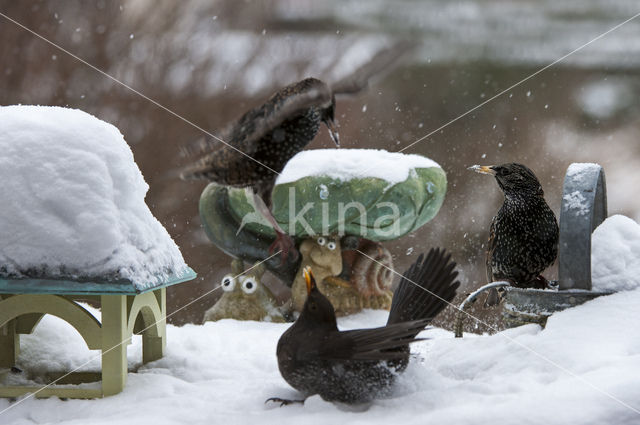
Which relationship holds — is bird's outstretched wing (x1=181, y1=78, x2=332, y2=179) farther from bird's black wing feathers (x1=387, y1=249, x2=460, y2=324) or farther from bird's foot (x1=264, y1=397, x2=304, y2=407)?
bird's foot (x1=264, y1=397, x2=304, y2=407)

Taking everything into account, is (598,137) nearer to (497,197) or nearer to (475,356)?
(497,197)

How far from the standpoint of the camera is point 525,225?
1.01m

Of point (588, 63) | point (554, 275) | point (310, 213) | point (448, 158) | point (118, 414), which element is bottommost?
point (118, 414)

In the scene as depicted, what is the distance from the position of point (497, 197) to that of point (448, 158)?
26 cm

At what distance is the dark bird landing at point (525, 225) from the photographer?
1.00 meters

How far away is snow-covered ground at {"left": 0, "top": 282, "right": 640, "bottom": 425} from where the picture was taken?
0.63 meters

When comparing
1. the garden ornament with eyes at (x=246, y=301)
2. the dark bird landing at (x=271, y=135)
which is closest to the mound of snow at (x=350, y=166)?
the dark bird landing at (x=271, y=135)

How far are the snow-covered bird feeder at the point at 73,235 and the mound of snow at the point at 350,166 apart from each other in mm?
856

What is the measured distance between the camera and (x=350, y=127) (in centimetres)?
212

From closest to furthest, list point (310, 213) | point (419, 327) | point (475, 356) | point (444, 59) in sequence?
1. point (419, 327)
2. point (475, 356)
3. point (310, 213)
4. point (444, 59)

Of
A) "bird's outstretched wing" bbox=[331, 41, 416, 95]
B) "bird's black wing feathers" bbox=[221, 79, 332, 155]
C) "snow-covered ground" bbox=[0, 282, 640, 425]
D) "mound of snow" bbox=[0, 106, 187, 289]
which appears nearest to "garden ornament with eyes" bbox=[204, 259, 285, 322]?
"bird's black wing feathers" bbox=[221, 79, 332, 155]

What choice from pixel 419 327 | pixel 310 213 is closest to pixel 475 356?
pixel 419 327

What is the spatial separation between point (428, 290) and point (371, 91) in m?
1.31

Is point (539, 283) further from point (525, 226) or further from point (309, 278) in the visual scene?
point (309, 278)
